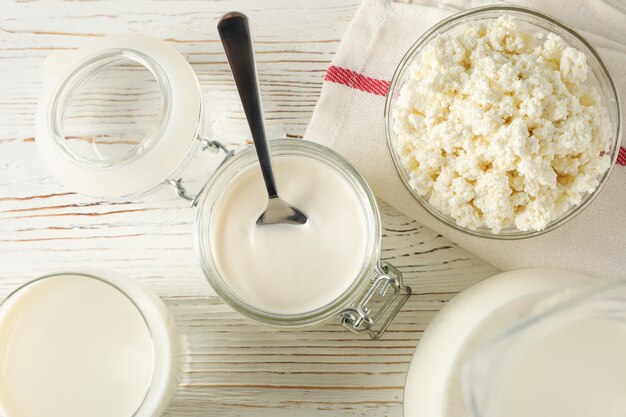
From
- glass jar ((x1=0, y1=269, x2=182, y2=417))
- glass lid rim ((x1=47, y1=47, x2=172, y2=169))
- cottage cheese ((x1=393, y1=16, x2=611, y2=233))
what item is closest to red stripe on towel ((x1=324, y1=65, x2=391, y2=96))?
cottage cheese ((x1=393, y1=16, x2=611, y2=233))

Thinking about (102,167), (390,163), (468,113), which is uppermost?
(468,113)

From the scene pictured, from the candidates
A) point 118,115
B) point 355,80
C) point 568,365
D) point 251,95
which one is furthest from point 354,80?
point 568,365

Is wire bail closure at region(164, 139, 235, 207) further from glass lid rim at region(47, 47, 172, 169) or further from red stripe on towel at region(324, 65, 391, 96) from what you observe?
red stripe on towel at region(324, 65, 391, 96)

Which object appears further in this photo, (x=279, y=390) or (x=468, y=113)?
(x=279, y=390)

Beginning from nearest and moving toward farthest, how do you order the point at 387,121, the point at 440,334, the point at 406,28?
the point at 440,334
the point at 387,121
the point at 406,28

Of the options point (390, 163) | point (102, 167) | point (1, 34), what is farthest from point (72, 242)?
point (390, 163)

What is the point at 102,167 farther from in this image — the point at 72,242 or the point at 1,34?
the point at 1,34
